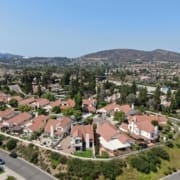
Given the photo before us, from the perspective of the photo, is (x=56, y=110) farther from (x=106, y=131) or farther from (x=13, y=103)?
(x=106, y=131)

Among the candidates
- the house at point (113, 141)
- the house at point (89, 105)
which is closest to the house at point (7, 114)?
the house at point (89, 105)

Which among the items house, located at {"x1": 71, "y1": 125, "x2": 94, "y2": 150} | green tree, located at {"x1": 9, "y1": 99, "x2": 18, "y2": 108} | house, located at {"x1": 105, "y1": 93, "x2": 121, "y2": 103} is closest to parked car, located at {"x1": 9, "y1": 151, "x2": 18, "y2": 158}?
house, located at {"x1": 71, "y1": 125, "x2": 94, "y2": 150}

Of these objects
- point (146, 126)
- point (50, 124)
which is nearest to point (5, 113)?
point (50, 124)

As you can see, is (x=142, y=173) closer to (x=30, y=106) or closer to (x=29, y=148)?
(x=29, y=148)

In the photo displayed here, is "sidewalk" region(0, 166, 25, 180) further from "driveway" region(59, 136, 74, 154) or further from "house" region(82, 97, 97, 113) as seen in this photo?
"house" region(82, 97, 97, 113)

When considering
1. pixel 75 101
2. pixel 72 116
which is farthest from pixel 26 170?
pixel 75 101
